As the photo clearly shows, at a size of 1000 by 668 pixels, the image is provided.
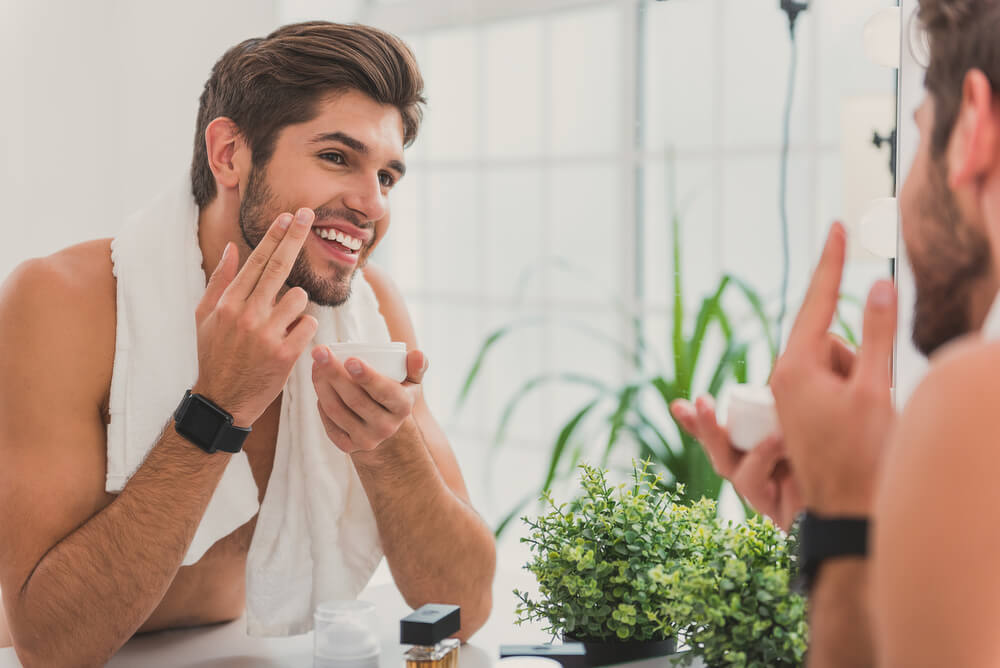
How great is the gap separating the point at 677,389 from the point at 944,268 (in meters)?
0.75

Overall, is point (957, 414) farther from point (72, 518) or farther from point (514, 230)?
point (514, 230)

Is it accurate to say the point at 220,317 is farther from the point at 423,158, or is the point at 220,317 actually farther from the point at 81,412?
the point at 423,158

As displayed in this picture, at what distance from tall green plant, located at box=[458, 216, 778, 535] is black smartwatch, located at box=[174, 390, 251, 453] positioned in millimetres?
497

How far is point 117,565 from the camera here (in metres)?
1.04

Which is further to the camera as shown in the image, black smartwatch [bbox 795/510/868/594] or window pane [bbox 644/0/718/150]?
window pane [bbox 644/0/718/150]

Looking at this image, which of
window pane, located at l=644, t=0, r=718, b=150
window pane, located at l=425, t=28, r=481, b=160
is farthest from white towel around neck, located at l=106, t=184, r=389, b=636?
window pane, located at l=425, t=28, r=481, b=160

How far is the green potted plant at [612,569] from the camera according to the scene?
876 millimetres

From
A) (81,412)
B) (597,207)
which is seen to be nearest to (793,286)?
(597,207)

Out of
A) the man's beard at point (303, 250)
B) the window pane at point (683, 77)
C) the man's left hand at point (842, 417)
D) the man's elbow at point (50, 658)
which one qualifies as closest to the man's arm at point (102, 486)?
the man's elbow at point (50, 658)

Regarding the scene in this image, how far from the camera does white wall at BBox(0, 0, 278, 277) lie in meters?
1.82

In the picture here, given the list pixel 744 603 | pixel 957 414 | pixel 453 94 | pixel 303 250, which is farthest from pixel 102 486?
pixel 453 94

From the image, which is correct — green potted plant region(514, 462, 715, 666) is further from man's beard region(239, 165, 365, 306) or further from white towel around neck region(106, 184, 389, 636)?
man's beard region(239, 165, 365, 306)

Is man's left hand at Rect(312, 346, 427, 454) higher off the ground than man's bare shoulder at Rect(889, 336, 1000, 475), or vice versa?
man's left hand at Rect(312, 346, 427, 454)

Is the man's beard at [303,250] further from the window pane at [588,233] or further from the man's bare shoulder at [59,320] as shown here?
the window pane at [588,233]
